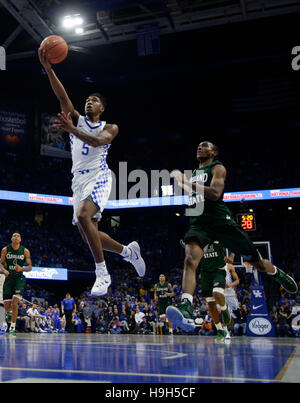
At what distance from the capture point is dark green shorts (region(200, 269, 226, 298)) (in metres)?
6.81

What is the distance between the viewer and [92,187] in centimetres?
481

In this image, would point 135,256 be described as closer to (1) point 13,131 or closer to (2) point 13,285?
(2) point 13,285

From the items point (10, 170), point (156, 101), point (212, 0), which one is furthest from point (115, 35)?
point (10, 170)

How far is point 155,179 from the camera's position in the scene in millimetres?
28516

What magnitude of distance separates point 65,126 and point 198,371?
252cm

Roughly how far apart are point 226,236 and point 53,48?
109 inches

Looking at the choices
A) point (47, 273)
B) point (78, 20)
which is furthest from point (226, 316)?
point (47, 273)

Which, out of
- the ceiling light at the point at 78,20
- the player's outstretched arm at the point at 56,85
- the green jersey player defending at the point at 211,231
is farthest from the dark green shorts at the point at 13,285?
the ceiling light at the point at 78,20

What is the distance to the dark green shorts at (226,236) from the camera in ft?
14.1

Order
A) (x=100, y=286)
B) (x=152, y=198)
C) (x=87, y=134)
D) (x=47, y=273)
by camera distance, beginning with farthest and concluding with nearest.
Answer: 1. (x=152, y=198)
2. (x=47, y=273)
3. (x=100, y=286)
4. (x=87, y=134)

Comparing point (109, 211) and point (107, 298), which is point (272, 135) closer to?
point (109, 211)

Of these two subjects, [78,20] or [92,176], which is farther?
[78,20]

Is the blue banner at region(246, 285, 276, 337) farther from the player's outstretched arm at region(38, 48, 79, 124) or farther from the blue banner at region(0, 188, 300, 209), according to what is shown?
the blue banner at region(0, 188, 300, 209)

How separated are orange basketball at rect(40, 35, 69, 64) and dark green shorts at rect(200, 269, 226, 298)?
3.68 metres
